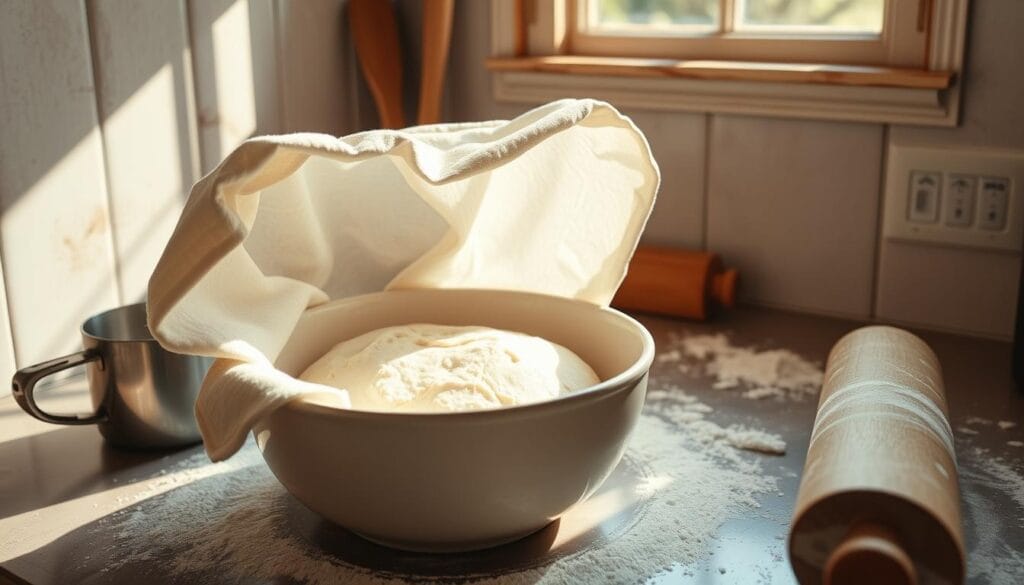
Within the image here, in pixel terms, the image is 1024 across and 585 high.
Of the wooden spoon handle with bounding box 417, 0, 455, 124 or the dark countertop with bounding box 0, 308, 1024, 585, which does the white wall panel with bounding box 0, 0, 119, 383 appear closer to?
the dark countertop with bounding box 0, 308, 1024, 585

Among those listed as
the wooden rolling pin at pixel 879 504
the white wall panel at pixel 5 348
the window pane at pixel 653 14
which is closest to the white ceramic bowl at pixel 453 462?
the wooden rolling pin at pixel 879 504

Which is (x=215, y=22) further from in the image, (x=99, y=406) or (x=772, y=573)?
(x=772, y=573)

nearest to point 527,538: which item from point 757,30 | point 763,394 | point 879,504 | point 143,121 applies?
point 879,504

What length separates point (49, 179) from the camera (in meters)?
0.98

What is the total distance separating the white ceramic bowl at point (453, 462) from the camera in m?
0.60

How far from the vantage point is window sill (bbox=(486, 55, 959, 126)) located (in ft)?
3.51

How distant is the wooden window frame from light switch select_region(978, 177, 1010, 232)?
8 cm

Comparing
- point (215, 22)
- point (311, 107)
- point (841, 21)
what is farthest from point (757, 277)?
point (215, 22)

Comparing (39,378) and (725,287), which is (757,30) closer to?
(725,287)

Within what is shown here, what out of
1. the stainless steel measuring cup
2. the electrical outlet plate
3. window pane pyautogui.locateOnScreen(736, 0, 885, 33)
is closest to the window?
window pane pyautogui.locateOnScreen(736, 0, 885, 33)

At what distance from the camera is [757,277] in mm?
1239

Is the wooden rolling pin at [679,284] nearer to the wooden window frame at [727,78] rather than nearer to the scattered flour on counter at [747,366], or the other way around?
the scattered flour on counter at [747,366]

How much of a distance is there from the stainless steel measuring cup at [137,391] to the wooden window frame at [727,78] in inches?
24.6

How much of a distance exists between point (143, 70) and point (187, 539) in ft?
1.80
